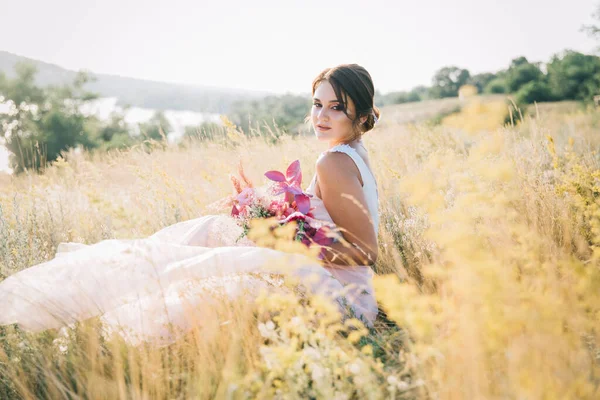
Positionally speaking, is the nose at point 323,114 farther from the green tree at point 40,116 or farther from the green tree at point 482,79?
the green tree at point 482,79

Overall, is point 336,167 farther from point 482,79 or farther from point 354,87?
point 482,79

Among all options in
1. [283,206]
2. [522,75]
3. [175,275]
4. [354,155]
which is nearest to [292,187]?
[283,206]

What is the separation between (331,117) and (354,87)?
24 centimetres

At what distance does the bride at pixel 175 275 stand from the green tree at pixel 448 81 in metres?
61.0

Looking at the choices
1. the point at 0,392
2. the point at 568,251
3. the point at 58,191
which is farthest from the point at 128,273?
the point at 58,191

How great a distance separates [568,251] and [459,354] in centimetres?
171

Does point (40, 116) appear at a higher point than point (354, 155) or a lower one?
higher

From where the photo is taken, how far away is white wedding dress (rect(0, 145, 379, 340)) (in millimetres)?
1822

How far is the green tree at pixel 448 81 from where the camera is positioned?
58469 mm

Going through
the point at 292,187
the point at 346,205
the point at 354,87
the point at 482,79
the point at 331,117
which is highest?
the point at 482,79

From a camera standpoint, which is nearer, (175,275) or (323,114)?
(175,275)

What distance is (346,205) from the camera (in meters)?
2.24

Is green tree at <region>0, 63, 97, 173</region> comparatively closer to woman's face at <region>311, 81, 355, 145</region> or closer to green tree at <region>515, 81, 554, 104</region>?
woman's face at <region>311, 81, 355, 145</region>

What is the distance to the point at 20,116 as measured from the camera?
24.4 m
